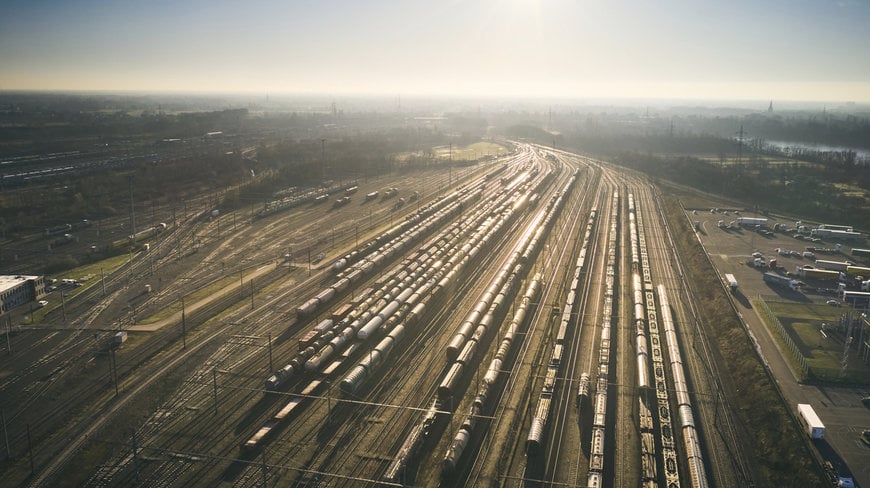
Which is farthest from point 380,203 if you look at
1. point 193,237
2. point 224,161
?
point 224,161

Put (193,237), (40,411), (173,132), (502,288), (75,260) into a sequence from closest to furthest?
(40,411) → (502,288) → (75,260) → (193,237) → (173,132)

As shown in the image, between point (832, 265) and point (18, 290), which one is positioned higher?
point (832, 265)

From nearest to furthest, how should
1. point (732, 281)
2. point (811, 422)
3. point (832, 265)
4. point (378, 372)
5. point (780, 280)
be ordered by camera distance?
point (811, 422) → point (378, 372) → point (732, 281) → point (780, 280) → point (832, 265)

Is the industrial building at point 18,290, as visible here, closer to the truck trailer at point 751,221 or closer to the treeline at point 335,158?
the treeline at point 335,158

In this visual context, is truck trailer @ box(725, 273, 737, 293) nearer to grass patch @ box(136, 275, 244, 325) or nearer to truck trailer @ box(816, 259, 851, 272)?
truck trailer @ box(816, 259, 851, 272)

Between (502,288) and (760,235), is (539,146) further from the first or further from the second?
(502,288)

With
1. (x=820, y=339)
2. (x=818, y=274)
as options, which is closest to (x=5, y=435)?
(x=820, y=339)

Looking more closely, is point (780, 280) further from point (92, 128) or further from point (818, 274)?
point (92, 128)

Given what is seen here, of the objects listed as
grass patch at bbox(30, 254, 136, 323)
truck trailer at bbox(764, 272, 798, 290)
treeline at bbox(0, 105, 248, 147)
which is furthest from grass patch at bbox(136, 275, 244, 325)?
treeline at bbox(0, 105, 248, 147)
